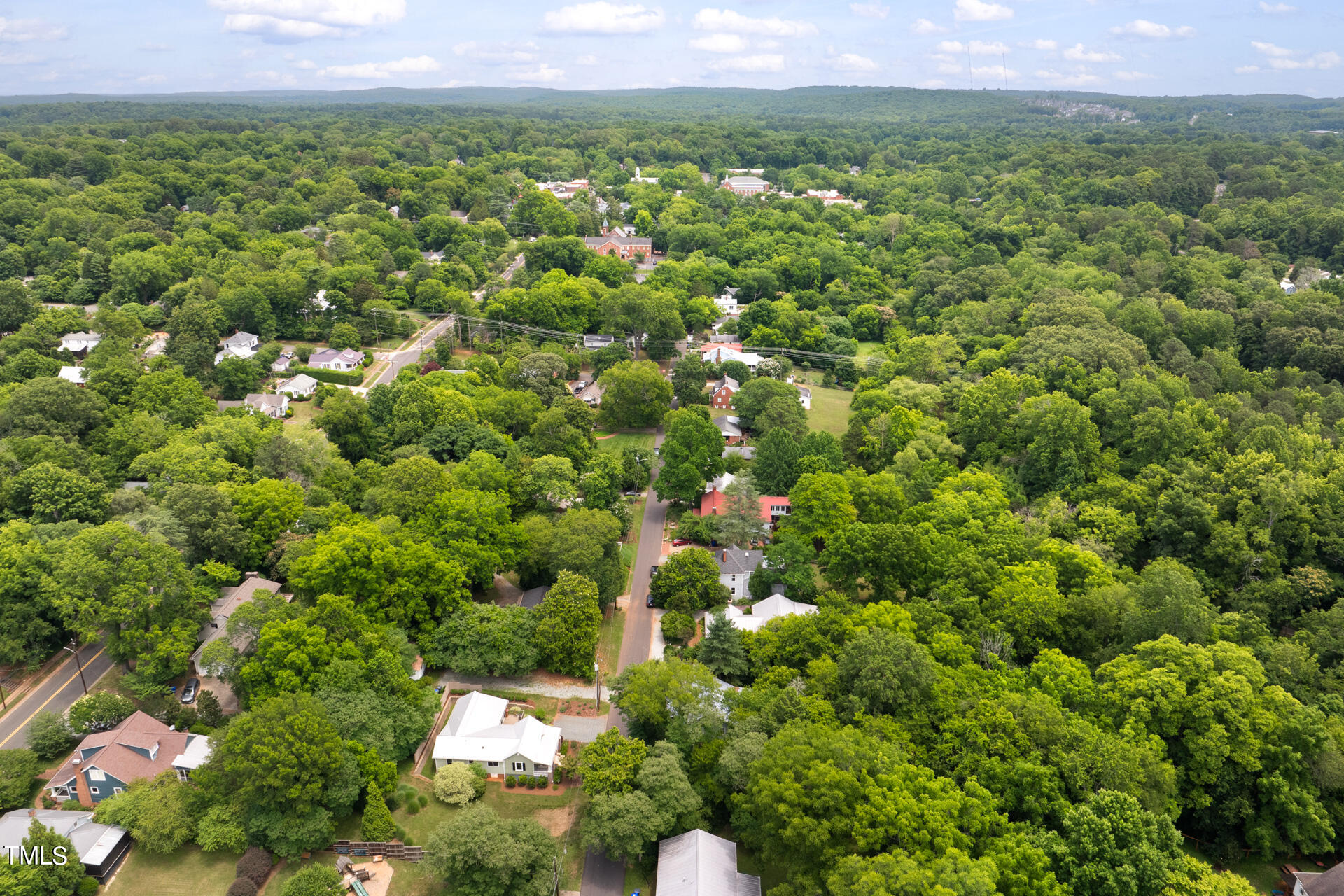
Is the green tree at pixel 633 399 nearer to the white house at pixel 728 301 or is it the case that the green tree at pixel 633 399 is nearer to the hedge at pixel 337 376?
the hedge at pixel 337 376

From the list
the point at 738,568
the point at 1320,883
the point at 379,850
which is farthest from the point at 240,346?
the point at 1320,883

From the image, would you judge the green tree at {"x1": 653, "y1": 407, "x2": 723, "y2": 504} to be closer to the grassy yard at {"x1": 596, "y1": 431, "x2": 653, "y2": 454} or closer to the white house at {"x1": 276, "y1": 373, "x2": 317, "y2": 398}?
the grassy yard at {"x1": 596, "y1": 431, "x2": 653, "y2": 454}

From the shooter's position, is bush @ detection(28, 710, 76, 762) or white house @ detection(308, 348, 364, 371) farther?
white house @ detection(308, 348, 364, 371)

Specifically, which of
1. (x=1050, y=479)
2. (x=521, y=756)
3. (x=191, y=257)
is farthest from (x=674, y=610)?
(x=191, y=257)

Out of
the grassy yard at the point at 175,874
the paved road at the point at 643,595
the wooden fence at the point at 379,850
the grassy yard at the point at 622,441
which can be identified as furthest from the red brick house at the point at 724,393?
the grassy yard at the point at 175,874

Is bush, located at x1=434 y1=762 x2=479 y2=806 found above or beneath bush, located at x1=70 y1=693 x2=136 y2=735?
beneath

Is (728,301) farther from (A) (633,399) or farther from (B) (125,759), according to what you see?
(B) (125,759)

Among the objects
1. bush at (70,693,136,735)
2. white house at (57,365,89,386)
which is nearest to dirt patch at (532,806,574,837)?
bush at (70,693,136,735)
